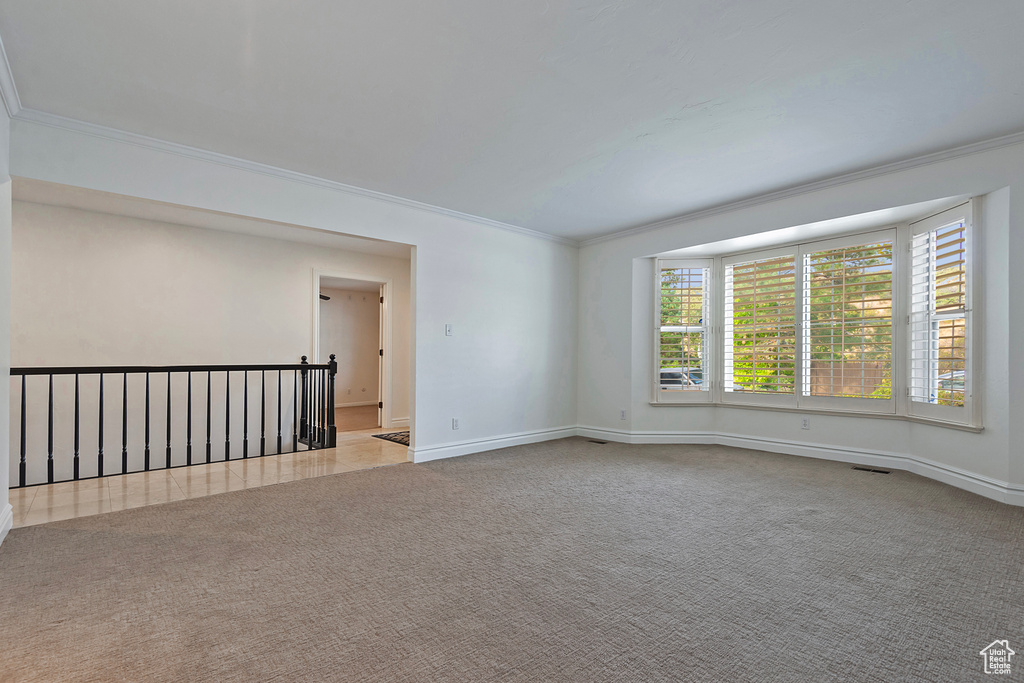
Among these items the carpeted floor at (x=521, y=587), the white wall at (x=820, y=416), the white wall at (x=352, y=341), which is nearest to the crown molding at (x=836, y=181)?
the white wall at (x=820, y=416)

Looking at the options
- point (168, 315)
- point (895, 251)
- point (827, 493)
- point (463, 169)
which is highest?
point (463, 169)

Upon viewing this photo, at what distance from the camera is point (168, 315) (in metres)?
5.61

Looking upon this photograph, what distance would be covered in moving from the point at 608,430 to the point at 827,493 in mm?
2626

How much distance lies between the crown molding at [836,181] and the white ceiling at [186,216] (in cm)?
283

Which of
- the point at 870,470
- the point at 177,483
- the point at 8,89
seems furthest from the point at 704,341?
the point at 8,89

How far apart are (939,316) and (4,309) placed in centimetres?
645

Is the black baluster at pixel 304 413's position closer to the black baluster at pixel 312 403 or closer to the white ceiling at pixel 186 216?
the black baluster at pixel 312 403

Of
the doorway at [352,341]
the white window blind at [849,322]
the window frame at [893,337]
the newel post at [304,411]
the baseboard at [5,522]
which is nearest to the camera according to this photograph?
the baseboard at [5,522]

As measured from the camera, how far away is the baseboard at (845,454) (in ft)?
11.6

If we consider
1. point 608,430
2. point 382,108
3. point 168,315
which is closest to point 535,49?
point 382,108

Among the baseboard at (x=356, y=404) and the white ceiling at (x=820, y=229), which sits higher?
the white ceiling at (x=820, y=229)

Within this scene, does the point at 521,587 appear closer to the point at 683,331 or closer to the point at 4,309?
the point at 4,309

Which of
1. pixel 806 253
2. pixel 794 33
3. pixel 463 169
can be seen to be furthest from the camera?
pixel 806 253

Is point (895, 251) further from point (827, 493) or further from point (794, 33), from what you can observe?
point (794, 33)
